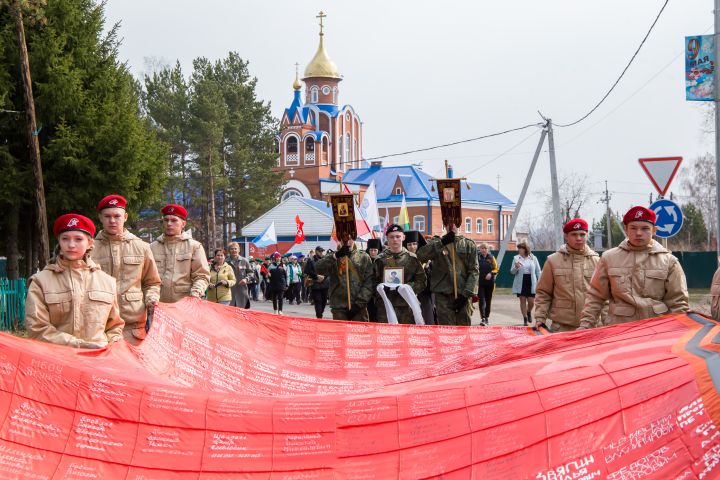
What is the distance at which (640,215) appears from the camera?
25.2ft

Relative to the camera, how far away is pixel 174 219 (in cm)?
1011

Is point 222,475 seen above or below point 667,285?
below

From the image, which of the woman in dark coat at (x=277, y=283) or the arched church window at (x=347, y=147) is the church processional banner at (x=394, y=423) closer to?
the woman in dark coat at (x=277, y=283)

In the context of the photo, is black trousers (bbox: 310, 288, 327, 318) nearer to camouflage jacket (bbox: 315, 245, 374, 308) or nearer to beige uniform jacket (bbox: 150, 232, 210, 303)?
camouflage jacket (bbox: 315, 245, 374, 308)

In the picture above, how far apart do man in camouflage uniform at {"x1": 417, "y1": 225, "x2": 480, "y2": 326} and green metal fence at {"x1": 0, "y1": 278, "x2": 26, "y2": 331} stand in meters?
11.1

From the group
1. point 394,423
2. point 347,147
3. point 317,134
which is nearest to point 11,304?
point 394,423

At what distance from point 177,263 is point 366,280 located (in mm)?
2647

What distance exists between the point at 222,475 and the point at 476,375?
63.0 inches

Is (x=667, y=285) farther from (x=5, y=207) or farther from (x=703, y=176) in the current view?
(x=703, y=176)

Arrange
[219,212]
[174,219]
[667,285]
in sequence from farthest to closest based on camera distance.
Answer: [219,212], [174,219], [667,285]

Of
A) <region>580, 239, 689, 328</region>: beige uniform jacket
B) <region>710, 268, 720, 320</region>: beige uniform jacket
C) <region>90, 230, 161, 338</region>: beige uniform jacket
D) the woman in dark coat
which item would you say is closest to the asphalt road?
the woman in dark coat

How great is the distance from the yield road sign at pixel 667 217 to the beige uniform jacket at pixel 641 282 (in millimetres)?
4950

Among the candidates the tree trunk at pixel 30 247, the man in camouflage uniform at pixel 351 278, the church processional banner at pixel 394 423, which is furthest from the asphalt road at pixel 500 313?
the church processional banner at pixel 394 423

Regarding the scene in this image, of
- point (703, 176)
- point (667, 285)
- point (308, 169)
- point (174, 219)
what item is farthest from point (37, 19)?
point (308, 169)
